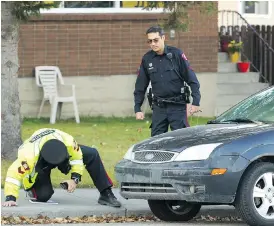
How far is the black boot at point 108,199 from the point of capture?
10.9 meters

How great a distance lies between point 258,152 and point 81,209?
82.3 inches

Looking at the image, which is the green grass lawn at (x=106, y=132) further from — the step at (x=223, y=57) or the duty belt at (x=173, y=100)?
the step at (x=223, y=57)

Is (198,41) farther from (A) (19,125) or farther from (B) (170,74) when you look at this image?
(B) (170,74)

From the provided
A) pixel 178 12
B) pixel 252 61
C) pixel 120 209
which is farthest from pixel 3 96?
pixel 252 61

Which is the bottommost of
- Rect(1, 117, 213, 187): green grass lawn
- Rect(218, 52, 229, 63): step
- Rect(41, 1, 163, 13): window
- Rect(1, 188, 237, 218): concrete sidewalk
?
Rect(1, 117, 213, 187): green grass lawn

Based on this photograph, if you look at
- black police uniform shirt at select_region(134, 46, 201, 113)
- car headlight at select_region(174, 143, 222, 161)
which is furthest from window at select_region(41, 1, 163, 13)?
car headlight at select_region(174, 143, 222, 161)

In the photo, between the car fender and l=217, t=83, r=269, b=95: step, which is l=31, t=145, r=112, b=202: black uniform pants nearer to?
the car fender

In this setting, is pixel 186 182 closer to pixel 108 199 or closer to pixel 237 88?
pixel 108 199

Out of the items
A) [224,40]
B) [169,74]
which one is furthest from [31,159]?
[224,40]

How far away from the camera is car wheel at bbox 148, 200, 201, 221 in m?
10.5

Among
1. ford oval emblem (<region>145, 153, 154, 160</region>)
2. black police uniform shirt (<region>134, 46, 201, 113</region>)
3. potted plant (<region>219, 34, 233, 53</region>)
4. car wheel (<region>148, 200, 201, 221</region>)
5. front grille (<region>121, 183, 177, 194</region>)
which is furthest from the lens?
potted plant (<region>219, 34, 233, 53</region>)

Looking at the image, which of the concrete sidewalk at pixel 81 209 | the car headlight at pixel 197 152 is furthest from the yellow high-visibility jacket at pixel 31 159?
the car headlight at pixel 197 152

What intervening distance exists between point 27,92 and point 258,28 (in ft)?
18.6

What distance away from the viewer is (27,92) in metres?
19.8
